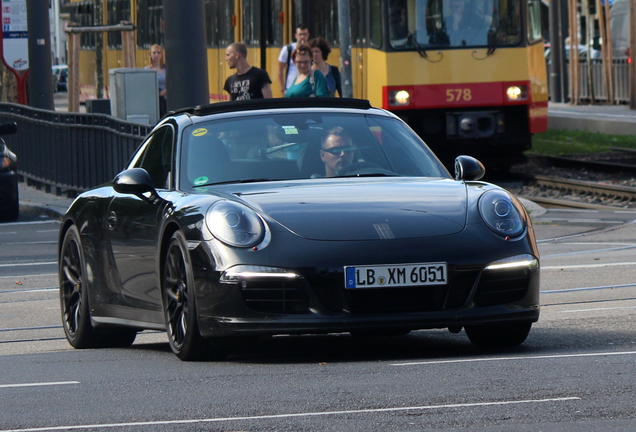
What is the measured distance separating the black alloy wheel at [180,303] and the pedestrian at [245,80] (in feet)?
21.7

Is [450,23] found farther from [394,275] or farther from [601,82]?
[601,82]

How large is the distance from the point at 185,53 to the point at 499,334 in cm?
750

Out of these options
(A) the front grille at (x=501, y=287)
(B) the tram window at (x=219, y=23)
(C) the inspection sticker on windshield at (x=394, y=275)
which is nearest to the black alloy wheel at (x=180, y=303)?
(C) the inspection sticker on windshield at (x=394, y=275)

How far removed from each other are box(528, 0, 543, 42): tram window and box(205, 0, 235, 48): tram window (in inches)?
204

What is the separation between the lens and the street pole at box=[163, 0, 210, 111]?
45.1ft

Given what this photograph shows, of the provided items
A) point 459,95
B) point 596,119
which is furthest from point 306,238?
point 596,119

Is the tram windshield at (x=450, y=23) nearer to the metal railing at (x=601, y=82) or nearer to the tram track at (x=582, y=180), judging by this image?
the tram track at (x=582, y=180)

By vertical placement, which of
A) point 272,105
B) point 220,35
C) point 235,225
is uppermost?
point 220,35

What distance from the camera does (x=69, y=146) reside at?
19.1 m

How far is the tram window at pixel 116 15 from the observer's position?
3000 cm

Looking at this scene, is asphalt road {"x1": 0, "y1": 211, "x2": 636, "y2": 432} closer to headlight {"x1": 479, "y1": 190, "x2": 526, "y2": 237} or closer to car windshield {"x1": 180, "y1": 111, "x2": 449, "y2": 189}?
headlight {"x1": 479, "y1": 190, "x2": 526, "y2": 237}

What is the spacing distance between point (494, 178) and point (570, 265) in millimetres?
10481

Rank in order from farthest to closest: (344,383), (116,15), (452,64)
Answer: (116,15) → (452,64) → (344,383)

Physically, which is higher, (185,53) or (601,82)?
(185,53)
